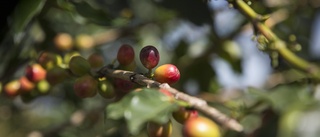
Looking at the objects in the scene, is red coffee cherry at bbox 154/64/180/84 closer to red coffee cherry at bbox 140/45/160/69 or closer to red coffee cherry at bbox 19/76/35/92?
red coffee cherry at bbox 140/45/160/69

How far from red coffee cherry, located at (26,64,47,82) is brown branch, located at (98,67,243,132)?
0.25 meters

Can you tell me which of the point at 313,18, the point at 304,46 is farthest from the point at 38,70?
the point at 313,18

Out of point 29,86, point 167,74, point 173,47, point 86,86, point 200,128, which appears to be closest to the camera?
point 200,128

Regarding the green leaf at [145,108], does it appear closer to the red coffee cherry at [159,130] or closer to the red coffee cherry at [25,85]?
the red coffee cherry at [159,130]

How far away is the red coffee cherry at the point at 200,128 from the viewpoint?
636 mm

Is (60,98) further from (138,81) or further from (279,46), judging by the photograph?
(138,81)

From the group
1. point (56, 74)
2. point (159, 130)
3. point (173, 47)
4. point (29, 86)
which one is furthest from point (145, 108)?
point (173, 47)

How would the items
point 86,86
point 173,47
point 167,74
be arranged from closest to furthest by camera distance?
point 167,74 < point 86,86 < point 173,47

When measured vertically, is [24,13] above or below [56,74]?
above

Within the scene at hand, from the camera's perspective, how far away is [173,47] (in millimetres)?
1768

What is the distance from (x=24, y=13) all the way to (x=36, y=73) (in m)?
0.24

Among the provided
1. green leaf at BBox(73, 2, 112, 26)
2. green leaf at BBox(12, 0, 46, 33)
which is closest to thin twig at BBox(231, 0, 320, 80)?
green leaf at BBox(73, 2, 112, 26)

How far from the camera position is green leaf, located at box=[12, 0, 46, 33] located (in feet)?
2.99

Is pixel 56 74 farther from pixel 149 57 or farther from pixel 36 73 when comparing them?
pixel 149 57
